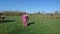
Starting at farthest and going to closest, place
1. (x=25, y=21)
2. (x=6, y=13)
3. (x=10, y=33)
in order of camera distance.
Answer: (x=6, y=13)
(x=25, y=21)
(x=10, y=33)

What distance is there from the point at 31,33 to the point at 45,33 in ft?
3.71

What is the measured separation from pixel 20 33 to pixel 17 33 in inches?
9.1

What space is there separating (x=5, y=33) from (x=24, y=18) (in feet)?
15.8

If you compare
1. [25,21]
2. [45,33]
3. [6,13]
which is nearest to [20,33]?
[45,33]

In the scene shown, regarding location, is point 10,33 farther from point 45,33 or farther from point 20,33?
point 45,33

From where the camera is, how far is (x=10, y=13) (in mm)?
55125

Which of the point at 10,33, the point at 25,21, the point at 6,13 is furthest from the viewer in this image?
the point at 6,13

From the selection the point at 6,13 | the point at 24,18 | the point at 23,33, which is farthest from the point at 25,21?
the point at 6,13

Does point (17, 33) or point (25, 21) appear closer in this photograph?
point (17, 33)

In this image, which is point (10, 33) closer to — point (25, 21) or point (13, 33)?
point (13, 33)

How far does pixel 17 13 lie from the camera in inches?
2159

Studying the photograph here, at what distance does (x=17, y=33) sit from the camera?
13.6 metres

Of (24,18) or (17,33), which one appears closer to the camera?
(17,33)

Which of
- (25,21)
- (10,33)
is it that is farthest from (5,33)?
(25,21)
